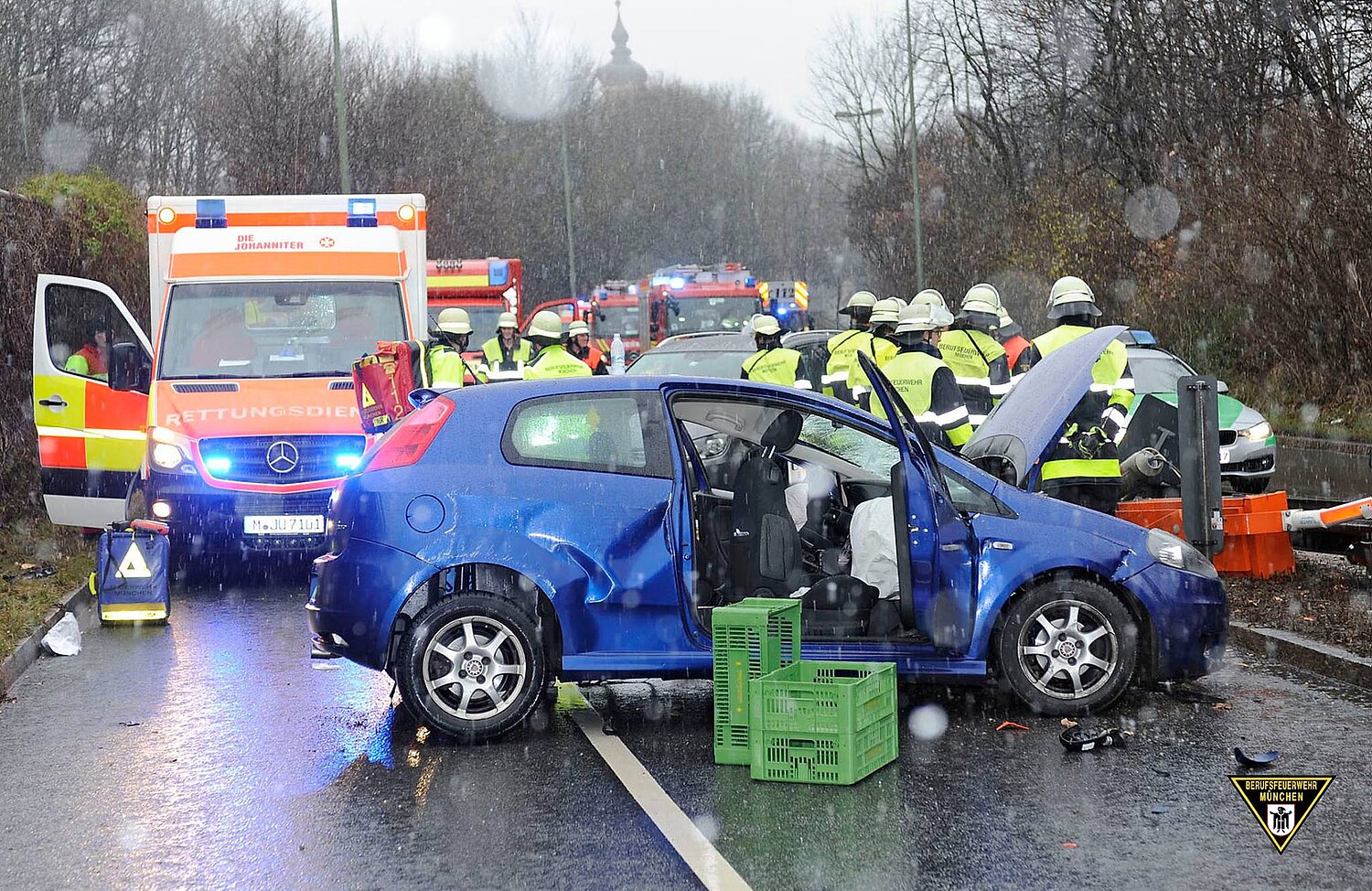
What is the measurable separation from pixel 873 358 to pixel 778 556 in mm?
4149

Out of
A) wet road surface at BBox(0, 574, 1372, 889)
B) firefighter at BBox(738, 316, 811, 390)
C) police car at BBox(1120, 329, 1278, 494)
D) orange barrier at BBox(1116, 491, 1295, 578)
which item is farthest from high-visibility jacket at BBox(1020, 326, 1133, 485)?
police car at BBox(1120, 329, 1278, 494)

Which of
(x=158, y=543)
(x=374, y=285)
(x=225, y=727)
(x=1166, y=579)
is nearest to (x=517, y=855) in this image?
(x=225, y=727)

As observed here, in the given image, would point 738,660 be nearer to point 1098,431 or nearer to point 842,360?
point 1098,431

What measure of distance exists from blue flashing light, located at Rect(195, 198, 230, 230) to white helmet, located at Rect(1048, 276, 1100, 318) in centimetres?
682

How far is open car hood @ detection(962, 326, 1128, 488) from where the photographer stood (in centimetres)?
787

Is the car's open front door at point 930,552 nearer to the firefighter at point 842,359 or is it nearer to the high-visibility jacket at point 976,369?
the high-visibility jacket at point 976,369

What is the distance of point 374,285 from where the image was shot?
12938mm

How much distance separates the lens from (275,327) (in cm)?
1264

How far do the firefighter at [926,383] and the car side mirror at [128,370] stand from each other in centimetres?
580

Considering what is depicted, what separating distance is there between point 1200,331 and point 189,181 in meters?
32.5

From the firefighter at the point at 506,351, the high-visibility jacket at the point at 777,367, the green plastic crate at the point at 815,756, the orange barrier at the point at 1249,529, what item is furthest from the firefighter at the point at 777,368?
the green plastic crate at the point at 815,756

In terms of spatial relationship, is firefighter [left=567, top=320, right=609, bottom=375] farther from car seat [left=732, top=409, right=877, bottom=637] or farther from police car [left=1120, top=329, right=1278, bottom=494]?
car seat [left=732, top=409, right=877, bottom=637]

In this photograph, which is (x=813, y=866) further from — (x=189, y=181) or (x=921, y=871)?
(x=189, y=181)

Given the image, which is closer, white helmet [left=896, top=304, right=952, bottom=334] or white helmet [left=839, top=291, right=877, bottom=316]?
white helmet [left=896, top=304, right=952, bottom=334]
